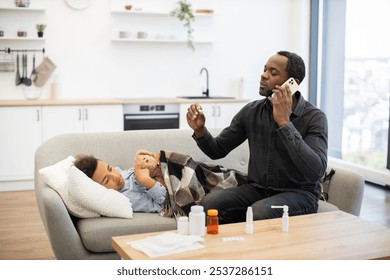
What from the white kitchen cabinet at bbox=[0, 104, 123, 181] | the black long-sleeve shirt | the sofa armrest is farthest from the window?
the black long-sleeve shirt

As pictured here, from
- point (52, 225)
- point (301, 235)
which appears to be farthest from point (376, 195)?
point (52, 225)

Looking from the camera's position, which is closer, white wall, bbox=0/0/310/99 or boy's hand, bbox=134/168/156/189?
boy's hand, bbox=134/168/156/189

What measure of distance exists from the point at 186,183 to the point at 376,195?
105 inches

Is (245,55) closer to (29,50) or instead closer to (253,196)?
(29,50)

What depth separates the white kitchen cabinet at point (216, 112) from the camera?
5.79 m

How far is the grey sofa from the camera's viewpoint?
8.80 feet

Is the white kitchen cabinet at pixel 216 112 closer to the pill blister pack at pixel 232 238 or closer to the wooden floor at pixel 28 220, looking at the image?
the wooden floor at pixel 28 220

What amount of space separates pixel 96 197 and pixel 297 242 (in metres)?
1.06

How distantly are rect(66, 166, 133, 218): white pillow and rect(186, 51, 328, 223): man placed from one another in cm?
42

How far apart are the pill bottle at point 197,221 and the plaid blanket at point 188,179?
66 cm

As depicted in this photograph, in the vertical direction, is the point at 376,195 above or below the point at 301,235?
below

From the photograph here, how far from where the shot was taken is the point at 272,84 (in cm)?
295

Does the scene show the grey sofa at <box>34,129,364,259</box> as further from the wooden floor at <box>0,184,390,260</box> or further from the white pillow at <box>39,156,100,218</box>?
the wooden floor at <box>0,184,390,260</box>
